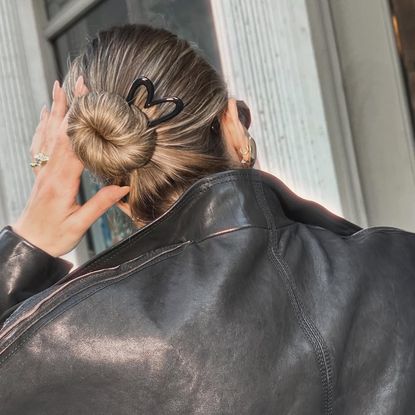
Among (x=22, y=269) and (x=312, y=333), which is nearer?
(x=312, y=333)

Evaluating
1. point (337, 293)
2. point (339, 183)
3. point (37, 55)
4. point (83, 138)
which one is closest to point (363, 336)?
point (337, 293)

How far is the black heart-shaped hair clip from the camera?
109 cm

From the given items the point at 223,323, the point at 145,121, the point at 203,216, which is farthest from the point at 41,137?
the point at 223,323

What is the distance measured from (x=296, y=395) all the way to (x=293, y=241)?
20cm

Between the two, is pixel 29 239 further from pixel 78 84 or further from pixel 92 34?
pixel 92 34

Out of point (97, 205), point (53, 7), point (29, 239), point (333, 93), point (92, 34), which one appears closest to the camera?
point (97, 205)

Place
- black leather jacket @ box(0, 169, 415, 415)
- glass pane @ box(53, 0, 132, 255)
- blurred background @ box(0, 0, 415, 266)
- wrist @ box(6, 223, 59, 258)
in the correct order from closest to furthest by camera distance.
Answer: black leather jacket @ box(0, 169, 415, 415) < wrist @ box(6, 223, 59, 258) < blurred background @ box(0, 0, 415, 266) < glass pane @ box(53, 0, 132, 255)

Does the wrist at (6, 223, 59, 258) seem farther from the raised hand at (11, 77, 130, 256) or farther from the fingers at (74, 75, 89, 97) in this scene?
the fingers at (74, 75, 89, 97)

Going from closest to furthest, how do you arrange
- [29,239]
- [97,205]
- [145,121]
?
[145,121]
[97,205]
[29,239]

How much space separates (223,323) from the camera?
2.88ft

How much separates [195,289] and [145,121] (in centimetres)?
33

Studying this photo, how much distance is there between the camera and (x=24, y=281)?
134 centimetres

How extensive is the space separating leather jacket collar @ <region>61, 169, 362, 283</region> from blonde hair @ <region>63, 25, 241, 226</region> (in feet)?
0.42

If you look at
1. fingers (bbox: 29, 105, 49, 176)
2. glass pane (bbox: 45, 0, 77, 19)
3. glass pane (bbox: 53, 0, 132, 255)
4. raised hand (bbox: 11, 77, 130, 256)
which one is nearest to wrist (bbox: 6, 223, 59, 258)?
raised hand (bbox: 11, 77, 130, 256)
